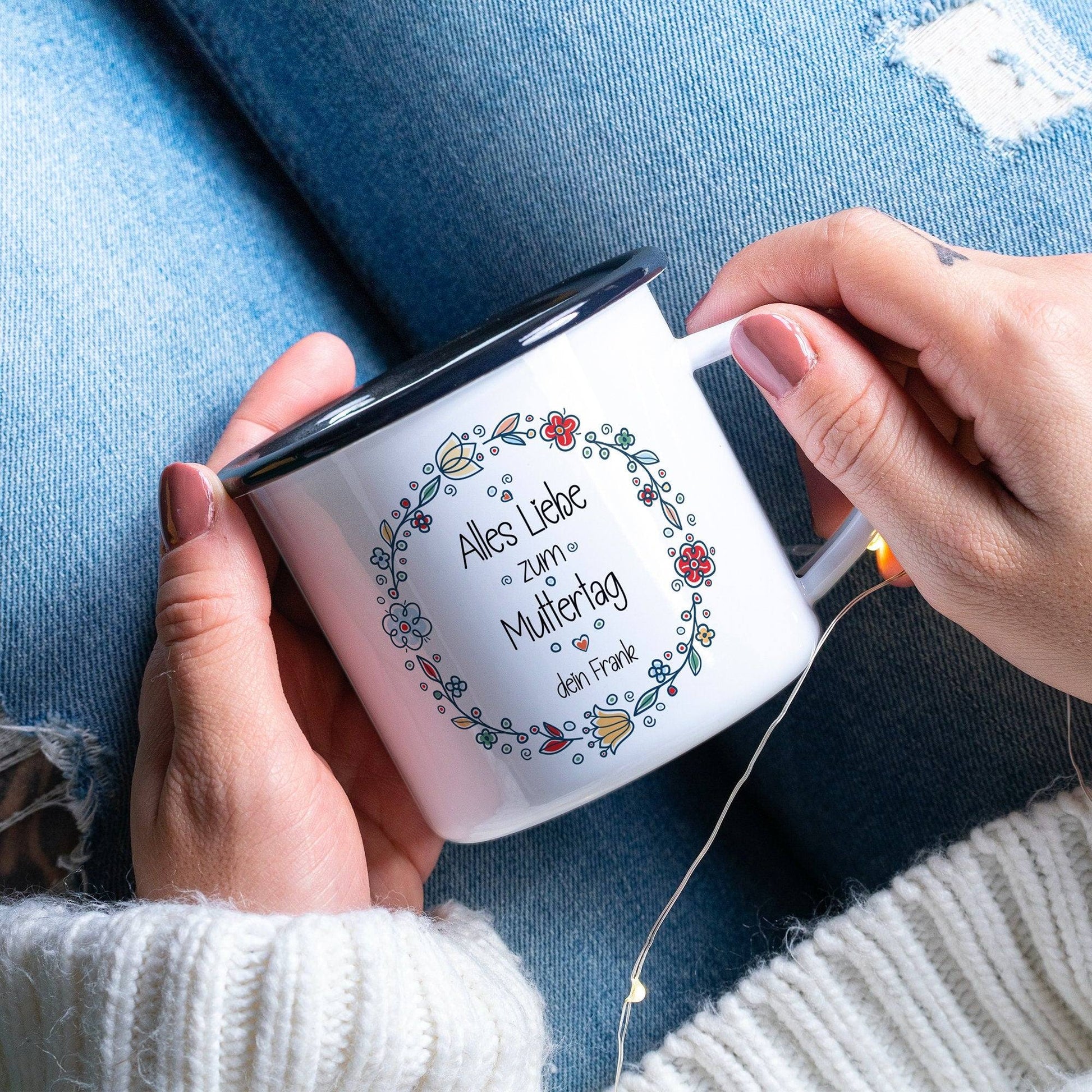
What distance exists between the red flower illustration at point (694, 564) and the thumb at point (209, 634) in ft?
0.97

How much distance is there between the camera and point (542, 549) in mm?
520

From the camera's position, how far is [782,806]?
884 millimetres

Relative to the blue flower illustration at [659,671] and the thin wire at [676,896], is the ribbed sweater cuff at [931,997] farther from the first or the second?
the blue flower illustration at [659,671]

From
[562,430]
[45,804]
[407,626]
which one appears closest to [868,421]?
[562,430]

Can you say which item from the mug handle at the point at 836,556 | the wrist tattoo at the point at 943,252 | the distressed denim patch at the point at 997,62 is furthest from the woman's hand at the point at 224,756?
the distressed denim patch at the point at 997,62

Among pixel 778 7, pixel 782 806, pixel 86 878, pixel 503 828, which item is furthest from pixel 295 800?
pixel 778 7

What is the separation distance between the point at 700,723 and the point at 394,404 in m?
0.28

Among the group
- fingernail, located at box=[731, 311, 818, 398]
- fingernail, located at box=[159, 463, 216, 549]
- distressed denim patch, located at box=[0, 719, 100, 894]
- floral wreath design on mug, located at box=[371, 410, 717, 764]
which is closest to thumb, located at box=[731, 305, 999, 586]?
fingernail, located at box=[731, 311, 818, 398]

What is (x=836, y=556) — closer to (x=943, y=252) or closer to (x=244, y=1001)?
(x=943, y=252)

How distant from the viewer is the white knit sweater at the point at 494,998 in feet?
1.86

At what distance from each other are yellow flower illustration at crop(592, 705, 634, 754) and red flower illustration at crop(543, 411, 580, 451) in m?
0.16

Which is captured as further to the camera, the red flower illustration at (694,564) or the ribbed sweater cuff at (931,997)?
the ribbed sweater cuff at (931,997)

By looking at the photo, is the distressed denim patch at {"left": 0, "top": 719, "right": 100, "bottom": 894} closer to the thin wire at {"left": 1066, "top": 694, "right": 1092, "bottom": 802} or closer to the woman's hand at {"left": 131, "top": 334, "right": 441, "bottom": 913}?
the woman's hand at {"left": 131, "top": 334, "right": 441, "bottom": 913}

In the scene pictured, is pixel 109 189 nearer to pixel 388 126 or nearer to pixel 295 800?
pixel 388 126
